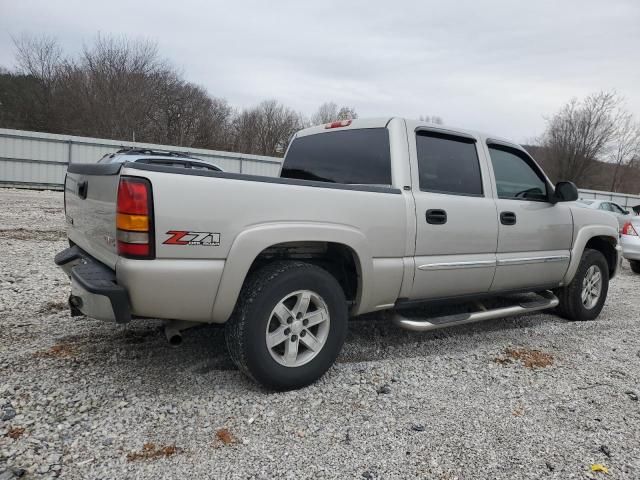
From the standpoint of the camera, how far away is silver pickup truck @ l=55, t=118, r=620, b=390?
2.44m

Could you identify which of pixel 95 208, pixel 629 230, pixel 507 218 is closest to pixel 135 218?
pixel 95 208

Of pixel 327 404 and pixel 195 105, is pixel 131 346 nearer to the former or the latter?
pixel 327 404

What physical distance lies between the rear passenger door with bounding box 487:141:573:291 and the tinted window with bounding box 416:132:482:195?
0.27 metres

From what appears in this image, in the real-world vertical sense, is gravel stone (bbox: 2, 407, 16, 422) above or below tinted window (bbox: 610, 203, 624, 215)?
below

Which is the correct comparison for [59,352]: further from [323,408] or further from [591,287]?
[591,287]

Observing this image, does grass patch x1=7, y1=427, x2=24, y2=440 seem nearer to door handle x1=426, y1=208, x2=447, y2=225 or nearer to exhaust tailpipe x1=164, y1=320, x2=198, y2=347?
exhaust tailpipe x1=164, y1=320, x2=198, y2=347

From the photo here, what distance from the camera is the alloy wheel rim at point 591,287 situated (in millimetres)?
4965

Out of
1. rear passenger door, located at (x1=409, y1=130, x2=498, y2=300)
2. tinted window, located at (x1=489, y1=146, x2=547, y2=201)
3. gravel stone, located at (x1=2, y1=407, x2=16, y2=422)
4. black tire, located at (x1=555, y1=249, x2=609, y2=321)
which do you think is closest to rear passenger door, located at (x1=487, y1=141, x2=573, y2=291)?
tinted window, located at (x1=489, y1=146, x2=547, y2=201)

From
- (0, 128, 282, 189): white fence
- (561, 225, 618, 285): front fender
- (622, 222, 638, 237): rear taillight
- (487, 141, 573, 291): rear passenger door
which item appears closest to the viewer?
(487, 141, 573, 291): rear passenger door

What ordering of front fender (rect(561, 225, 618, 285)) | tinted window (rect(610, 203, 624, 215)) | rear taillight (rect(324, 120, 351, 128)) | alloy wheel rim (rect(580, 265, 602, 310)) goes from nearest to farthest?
rear taillight (rect(324, 120, 351, 128)) → front fender (rect(561, 225, 618, 285)) → alloy wheel rim (rect(580, 265, 602, 310)) → tinted window (rect(610, 203, 624, 215))

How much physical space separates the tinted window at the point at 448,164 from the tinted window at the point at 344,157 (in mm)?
297

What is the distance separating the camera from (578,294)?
4844mm

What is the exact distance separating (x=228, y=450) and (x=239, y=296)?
0.86 metres

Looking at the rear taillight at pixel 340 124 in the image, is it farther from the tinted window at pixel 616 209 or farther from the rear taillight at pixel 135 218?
the tinted window at pixel 616 209
